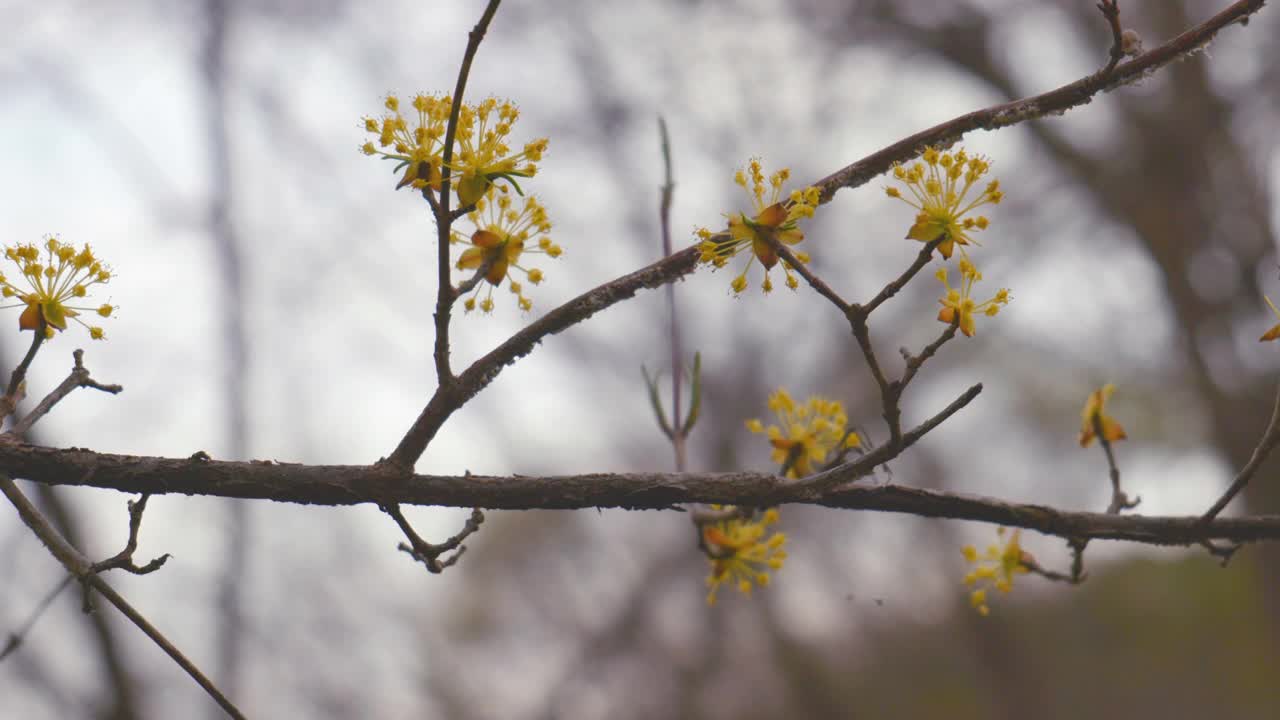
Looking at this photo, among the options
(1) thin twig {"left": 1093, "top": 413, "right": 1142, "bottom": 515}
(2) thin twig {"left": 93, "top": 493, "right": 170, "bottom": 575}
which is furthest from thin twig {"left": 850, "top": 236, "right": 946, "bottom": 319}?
(2) thin twig {"left": 93, "top": 493, "right": 170, "bottom": 575}

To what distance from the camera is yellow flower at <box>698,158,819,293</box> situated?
1.67 feet

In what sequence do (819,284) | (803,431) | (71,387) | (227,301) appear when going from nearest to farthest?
(819,284) < (71,387) < (803,431) < (227,301)

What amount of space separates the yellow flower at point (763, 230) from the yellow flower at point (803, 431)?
0.64ft

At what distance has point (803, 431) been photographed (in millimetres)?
713

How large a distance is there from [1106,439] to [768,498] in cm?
31

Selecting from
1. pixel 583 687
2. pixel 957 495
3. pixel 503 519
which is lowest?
pixel 583 687

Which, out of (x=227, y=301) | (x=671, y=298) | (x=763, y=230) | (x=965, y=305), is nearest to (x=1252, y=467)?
(x=965, y=305)

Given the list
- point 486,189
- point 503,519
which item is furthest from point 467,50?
point 503,519

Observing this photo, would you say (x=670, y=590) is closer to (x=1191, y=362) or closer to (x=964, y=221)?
(x=1191, y=362)

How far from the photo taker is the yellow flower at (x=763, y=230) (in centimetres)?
51

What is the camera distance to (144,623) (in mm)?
479

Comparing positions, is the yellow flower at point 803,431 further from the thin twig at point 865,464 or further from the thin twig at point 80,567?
the thin twig at point 80,567

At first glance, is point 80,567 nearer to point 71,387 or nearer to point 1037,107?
point 71,387

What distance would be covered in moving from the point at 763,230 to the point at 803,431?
0.23 m
